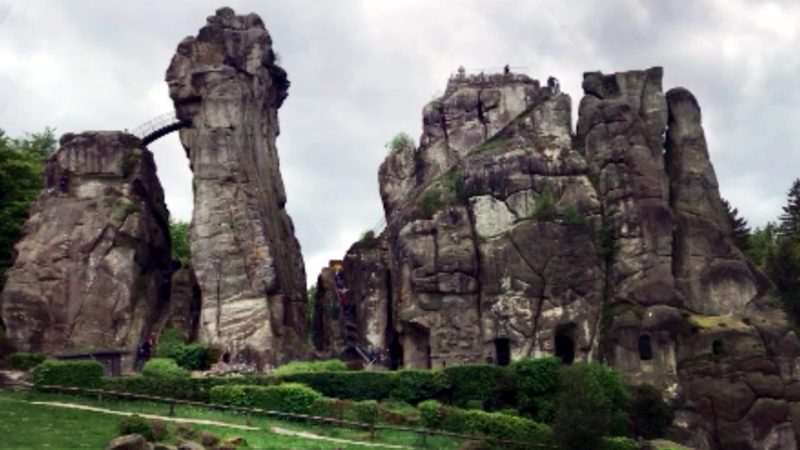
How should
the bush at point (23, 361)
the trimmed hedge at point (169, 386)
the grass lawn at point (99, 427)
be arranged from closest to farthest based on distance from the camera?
the grass lawn at point (99, 427) < the trimmed hedge at point (169, 386) < the bush at point (23, 361)

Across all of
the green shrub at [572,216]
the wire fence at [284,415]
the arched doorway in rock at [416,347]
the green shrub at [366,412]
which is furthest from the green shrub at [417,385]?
the green shrub at [572,216]

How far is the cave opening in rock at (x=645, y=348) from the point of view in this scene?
59.8m

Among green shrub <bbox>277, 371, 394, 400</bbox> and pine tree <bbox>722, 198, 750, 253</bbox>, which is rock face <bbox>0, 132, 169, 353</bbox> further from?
pine tree <bbox>722, 198, 750, 253</bbox>

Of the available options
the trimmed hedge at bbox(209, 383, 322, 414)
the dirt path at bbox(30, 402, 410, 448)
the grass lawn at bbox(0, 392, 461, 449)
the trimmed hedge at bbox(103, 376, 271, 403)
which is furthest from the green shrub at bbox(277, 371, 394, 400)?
the dirt path at bbox(30, 402, 410, 448)

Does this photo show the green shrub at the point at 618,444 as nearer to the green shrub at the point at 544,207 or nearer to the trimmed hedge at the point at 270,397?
the trimmed hedge at the point at 270,397

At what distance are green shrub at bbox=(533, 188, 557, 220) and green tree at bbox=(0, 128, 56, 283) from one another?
34.6 m

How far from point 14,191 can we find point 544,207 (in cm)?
3784

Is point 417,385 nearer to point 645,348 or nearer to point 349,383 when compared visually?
point 349,383

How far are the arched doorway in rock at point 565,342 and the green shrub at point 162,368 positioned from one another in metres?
22.5

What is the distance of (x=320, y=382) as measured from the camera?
52219 millimetres

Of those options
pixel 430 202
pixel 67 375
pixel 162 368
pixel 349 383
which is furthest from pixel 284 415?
pixel 430 202

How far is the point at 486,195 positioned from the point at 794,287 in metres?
22.9

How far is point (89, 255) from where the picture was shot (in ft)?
211

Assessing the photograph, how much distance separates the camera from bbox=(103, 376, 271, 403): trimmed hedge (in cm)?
4684
